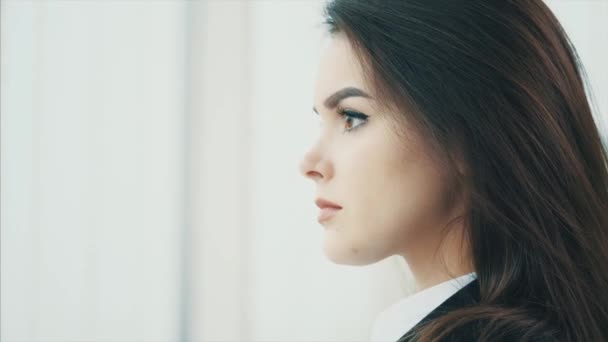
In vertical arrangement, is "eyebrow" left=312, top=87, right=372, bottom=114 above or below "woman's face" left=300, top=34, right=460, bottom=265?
above

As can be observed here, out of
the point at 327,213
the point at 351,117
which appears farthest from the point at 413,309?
the point at 351,117

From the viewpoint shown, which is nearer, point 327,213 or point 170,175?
point 327,213

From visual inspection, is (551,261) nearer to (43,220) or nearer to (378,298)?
(378,298)

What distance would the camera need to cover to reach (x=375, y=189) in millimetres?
719

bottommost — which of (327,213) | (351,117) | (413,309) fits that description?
(413,309)

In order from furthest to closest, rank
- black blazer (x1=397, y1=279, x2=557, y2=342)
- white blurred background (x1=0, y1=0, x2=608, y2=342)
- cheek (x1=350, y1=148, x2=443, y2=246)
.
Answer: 1. white blurred background (x1=0, y1=0, x2=608, y2=342)
2. cheek (x1=350, y1=148, x2=443, y2=246)
3. black blazer (x1=397, y1=279, x2=557, y2=342)

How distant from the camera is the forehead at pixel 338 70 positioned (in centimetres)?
75

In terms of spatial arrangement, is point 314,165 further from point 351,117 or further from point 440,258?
point 440,258

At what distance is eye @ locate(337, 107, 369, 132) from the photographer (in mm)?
758

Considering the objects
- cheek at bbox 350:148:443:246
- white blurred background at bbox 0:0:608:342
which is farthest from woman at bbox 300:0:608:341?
white blurred background at bbox 0:0:608:342

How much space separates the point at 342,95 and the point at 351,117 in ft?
0.13

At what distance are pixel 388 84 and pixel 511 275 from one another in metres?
0.31

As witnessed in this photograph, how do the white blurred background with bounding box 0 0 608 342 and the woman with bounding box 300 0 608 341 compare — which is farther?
the white blurred background with bounding box 0 0 608 342

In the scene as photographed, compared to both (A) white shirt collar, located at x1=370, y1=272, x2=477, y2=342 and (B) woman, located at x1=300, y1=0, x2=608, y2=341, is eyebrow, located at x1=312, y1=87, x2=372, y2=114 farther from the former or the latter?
(A) white shirt collar, located at x1=370, y1=272, x2=477, y2=342
